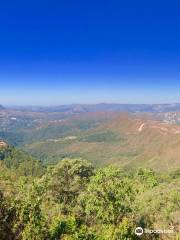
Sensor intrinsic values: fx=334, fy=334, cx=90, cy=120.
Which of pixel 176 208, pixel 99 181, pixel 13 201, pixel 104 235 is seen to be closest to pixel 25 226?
pixel 13 201

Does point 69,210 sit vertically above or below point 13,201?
below

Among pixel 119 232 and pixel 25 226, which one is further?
pixel 25 226

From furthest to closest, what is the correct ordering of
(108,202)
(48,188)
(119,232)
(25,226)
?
(48,188) < (108,202) < (25,226) < (119,232)

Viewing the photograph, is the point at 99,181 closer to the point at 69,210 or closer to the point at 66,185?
the point at 69,210

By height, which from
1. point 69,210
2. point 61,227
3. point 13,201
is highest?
point 13,201

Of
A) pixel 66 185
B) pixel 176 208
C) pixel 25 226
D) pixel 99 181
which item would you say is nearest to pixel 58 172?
pixel 66 185

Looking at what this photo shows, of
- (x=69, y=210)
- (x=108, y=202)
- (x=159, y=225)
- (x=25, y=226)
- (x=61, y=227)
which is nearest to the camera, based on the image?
(x=25, y=226)
